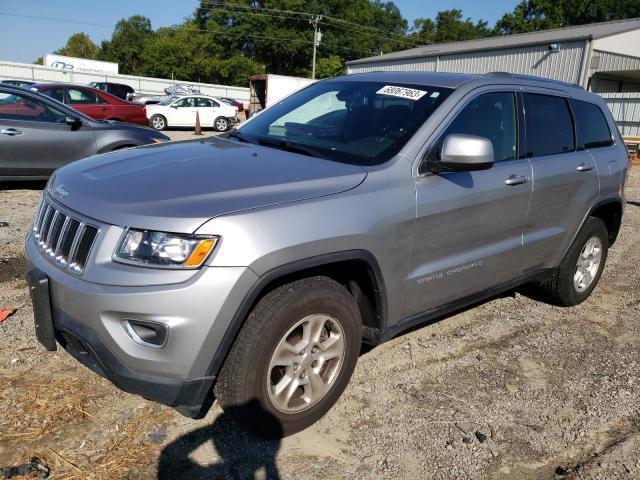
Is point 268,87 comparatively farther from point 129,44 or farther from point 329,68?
point 129,44

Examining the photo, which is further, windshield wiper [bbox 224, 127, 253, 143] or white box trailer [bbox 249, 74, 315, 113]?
white box trailer [bbox 249, 74, 315, 113]

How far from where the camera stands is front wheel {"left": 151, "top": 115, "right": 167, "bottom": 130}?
20.1m

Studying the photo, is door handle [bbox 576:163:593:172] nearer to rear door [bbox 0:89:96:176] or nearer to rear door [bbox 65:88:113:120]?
rear door [bbox 0:89:96:176]

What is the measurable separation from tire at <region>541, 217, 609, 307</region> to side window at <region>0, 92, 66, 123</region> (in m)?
6.61

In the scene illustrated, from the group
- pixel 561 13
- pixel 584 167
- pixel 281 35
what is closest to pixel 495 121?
pixel 584 167

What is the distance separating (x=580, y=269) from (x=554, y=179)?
46.5 inches

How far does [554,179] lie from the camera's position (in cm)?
386

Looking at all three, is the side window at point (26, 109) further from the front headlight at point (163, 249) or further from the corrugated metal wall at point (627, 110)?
the corrugated metal wall at point (627, 110)

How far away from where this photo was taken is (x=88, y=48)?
313 ft

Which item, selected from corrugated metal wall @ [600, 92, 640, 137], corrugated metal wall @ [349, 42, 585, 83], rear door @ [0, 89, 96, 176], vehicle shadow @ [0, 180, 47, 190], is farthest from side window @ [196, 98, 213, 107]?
corrugated metal wall @ [600, 92, 640, 137]

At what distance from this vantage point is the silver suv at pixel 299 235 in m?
2.24

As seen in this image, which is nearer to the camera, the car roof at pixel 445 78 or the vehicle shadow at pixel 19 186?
the car roof at pixel 445 78

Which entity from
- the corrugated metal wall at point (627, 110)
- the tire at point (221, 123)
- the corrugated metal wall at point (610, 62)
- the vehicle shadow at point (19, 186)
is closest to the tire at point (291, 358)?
the vehicle shadow at point (19, 186)

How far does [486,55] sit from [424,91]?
2959 centimetres
